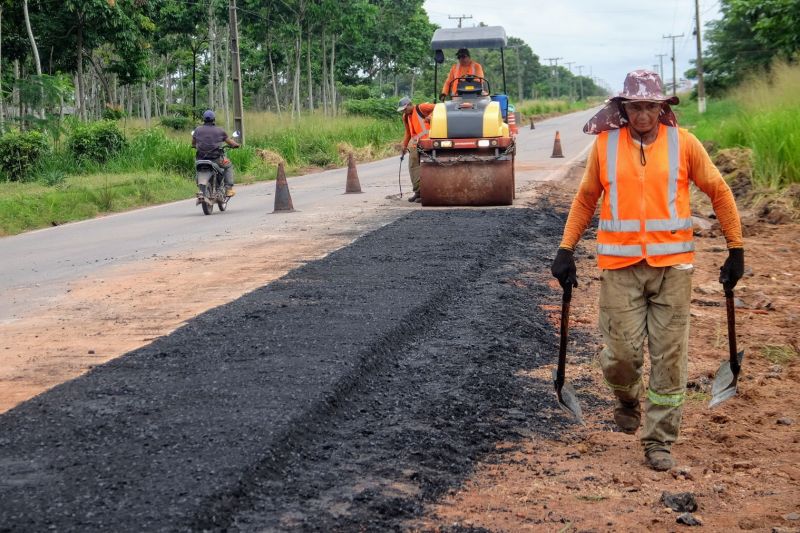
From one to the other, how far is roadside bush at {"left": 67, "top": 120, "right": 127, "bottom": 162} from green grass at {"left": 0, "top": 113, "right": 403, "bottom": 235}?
0.88 feet

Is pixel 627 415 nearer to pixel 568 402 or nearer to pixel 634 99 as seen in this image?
pixel 568 402

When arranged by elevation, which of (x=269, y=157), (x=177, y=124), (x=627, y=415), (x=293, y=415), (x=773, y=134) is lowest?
(x=627, y=415)

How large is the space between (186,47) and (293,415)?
53.8 metres

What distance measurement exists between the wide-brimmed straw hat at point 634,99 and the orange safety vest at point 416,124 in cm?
1077

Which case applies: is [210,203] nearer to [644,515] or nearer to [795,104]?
[795,104]

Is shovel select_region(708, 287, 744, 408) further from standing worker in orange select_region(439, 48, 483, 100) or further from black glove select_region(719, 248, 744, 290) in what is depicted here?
standing worker in orange select_region(439, 48, 483, 100)

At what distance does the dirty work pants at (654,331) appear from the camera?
4.69 m

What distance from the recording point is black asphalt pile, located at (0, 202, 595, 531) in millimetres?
3811

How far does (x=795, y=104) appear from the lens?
17906 mm

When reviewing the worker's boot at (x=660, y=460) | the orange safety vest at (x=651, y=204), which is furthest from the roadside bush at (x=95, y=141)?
the worker's boot at (x=660, y=460)

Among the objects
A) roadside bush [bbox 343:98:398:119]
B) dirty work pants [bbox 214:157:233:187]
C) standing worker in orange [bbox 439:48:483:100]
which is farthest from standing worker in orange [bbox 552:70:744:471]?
roadside bush [bbox 343:98:398:119]

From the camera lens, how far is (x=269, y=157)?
2911 centimetres

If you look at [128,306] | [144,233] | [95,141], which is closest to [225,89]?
[95,141]

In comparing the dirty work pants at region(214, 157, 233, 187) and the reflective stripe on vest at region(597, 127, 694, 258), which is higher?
the dirty work pants at region(214, 157, 233, 187)
